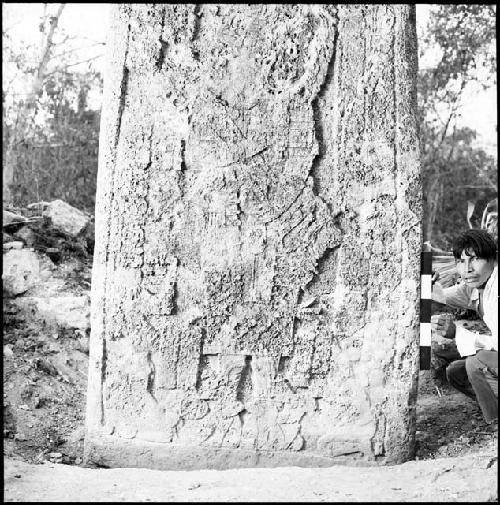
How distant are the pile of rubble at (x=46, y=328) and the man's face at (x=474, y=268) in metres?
2.28

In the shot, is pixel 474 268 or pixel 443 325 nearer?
pixel 474 268

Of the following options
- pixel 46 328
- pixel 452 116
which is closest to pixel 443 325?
pixel 46 328

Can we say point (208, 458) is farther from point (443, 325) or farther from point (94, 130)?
point (94, 130)

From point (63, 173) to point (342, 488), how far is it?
8.55m

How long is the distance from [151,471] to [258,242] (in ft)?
4.24

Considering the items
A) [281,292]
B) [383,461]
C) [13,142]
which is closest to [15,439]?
[281,292]

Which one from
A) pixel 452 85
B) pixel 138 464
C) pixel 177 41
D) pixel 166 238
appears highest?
pixel 452 85

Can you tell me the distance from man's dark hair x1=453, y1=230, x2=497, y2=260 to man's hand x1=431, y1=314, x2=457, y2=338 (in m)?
1.32

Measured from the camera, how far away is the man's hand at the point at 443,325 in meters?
4.88

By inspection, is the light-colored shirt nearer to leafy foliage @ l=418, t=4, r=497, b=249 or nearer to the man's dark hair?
the man's dark hair

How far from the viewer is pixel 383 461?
3.80m

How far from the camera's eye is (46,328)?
195 inches

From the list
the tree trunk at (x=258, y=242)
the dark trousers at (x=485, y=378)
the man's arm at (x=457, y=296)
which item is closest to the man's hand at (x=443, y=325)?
the man's arm at (x=457, y=296)

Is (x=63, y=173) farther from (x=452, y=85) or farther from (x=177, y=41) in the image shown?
(x=177, y=41)
